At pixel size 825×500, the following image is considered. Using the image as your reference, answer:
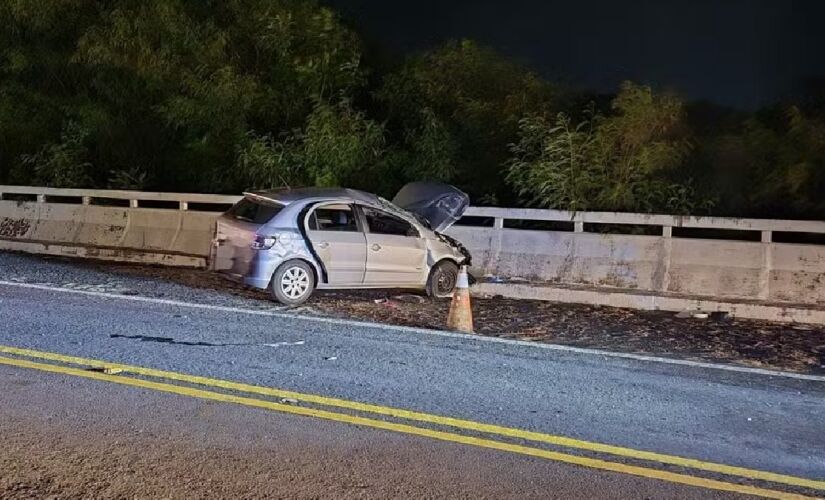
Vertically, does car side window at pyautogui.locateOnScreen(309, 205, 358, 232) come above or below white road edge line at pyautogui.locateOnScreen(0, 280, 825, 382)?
above

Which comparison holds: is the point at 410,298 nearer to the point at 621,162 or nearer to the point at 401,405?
the point at 621,162

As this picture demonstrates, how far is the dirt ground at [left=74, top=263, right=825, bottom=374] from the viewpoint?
8.84 meters

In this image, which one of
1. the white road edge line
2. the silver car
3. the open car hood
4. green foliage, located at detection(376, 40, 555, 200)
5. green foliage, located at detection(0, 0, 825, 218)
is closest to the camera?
the white road edge line

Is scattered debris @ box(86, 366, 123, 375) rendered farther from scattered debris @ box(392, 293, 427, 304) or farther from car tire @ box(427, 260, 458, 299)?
car tire @ box(427, 260, 458, 299)

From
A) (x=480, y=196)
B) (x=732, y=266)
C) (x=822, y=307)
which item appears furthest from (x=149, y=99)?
(x=822, y=307)

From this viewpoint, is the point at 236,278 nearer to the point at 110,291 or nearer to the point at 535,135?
the point at 110,291

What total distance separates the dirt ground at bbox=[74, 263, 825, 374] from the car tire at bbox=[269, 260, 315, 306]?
0.23m

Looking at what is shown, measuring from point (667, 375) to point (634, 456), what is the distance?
2491mm

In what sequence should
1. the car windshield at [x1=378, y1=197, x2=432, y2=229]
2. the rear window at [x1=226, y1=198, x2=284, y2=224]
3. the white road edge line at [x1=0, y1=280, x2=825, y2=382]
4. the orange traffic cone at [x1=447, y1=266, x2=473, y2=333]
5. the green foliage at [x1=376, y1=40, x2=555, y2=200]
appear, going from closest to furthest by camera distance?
the white road edge line at [x1=0, y1=280, x2=825, y2=382]
the orange traffic cone at [x1=447, y1=266, x2=473, y2=333]
the rear window at [x1=226, y1=198, x2=284, y2=224]
the car windshield at [x1=378, y1=197, x2=432, y2=229]
the green foliage at [x1=376, y1=40, x2=555, y2=200]

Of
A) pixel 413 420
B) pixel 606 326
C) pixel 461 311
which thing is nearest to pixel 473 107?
pixel 606 326

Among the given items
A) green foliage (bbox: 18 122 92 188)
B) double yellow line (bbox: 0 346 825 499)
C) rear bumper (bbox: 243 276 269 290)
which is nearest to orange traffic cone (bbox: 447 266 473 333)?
rear bumper (bbox: 243 276 269 290)

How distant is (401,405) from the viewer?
6180 millimetres

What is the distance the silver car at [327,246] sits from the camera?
10.6m

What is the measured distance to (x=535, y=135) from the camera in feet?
46.0
